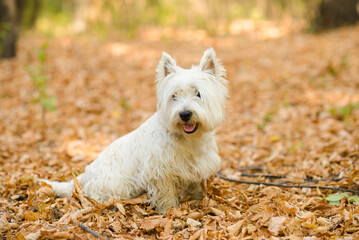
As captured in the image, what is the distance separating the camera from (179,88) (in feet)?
10.3

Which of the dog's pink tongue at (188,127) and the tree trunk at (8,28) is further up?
the tree trunk at (8,28)

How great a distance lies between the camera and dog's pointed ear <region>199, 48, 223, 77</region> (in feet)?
10.7

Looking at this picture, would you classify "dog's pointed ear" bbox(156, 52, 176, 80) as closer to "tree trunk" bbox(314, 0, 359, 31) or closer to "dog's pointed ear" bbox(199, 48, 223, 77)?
"dog's pointed ear" bbox(199, 48, 223, 77)

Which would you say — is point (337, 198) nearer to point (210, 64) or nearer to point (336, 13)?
point (210, 64)

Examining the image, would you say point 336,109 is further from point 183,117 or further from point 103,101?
point 103,101

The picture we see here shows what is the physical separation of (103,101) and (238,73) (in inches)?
161

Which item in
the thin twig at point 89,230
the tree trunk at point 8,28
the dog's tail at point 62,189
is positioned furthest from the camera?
the tree trunk at point 8,28

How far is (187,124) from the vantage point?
3.08m

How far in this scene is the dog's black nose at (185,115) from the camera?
9.80ft

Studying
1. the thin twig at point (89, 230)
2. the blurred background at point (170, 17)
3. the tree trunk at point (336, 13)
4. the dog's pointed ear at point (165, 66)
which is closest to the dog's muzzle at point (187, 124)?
the dog's pointed ear at point (165, 66)

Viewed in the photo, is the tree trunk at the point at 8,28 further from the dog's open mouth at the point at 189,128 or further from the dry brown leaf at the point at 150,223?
the dry brown leaf at the point at 150,223

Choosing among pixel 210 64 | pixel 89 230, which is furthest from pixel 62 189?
pixel 210 64

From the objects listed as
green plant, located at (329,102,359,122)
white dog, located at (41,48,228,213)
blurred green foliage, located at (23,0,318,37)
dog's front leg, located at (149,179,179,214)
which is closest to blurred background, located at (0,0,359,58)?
blurred green foliage, located at (23,0,318,37)

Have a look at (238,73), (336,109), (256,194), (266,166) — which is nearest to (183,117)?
(256,194)
